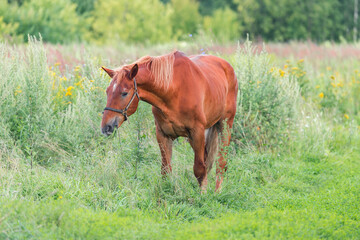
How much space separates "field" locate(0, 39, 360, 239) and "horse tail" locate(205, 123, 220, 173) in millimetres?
248

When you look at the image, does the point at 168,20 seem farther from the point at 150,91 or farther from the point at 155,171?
the point at 150,91

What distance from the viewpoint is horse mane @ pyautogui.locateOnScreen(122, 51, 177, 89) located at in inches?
190

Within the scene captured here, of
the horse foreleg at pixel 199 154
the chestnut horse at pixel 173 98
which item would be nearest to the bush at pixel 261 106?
the chestnut horse at pixel 173 98

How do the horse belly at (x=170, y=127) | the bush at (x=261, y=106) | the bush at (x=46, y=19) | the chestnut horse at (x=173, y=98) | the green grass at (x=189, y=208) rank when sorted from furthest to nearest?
the bush at (x=46, y=19), the bush at (x=261, y=106), the horse belly at (x=170, y=127), the chestnut horse at (x=173, y=98), the green grass at (x=189, y=208)

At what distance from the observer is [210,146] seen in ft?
19.2

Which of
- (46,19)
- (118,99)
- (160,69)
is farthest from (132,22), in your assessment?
(118,99)

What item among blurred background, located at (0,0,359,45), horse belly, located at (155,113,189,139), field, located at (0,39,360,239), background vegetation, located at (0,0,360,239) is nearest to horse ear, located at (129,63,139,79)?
horse belly, located at (155,113,189,139)

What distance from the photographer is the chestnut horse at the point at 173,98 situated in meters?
4.57

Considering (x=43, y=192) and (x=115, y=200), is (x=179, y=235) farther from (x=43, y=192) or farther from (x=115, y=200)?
(x=43, y=192)

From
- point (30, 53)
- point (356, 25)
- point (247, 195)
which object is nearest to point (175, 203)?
point (247, 195)

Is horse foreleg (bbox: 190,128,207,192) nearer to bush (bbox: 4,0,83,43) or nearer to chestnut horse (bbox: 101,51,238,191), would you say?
chestnut horse (bbox: 101,51,238,191)

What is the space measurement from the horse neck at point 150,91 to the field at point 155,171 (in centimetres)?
100

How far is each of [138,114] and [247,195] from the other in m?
1.80

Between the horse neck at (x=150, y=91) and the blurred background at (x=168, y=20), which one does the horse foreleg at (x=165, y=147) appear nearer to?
the horse neck at (x=150, y=91)
